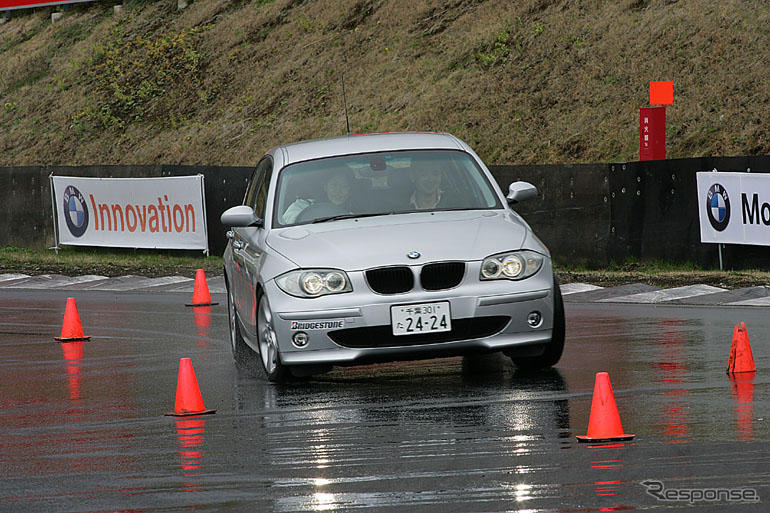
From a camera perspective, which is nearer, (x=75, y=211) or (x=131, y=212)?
(x=131, y=212)

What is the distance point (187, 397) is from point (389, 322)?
4.46 feet

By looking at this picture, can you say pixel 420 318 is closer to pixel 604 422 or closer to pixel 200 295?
pixel 604 422

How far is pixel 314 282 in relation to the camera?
9680mm

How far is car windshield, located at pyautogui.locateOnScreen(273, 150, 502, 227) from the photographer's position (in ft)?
35.0

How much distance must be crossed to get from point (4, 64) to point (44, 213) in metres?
19.2

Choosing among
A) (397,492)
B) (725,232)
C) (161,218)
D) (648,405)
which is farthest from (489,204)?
(161,218)

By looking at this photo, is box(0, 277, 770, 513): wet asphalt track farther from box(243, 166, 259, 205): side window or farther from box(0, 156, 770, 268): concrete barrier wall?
box(0, 156, 770, 268): concrete barrier wall

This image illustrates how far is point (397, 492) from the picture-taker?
255 inches

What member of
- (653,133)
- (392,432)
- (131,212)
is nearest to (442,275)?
(392,432)

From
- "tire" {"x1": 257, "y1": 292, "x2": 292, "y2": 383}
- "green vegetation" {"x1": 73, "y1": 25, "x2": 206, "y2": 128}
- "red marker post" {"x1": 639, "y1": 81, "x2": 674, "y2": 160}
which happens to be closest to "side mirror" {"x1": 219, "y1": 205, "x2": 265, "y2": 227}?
"tire" {"x1": 257, "y1": 292, "x2": 292, "y2": 383}

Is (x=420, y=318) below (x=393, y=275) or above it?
below

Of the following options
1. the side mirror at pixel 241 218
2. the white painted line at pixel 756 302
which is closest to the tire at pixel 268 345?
the side mirror at pixel 241 218

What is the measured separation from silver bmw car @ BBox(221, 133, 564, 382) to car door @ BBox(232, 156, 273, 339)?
3 centimetres

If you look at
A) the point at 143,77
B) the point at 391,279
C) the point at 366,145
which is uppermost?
the point at 143,77
